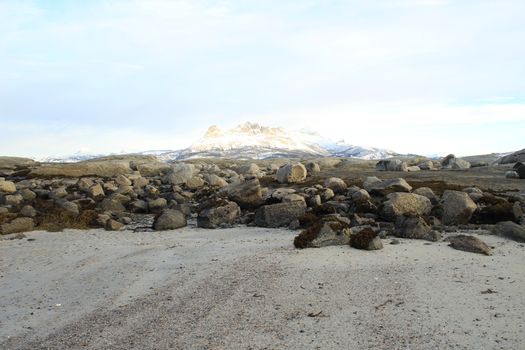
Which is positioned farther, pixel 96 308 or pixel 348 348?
pixel 96 308

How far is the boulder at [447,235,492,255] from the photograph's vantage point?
1262 centimetres

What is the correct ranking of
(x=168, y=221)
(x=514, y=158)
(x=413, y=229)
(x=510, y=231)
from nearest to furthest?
(x=510, y=231) → (x=413, y=229) → (x=168, y=221) → (x=514, y=158)

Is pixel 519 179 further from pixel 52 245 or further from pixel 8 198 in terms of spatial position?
pixel 8 198

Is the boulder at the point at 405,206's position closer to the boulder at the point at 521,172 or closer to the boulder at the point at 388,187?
the boulder at the point at 388,187

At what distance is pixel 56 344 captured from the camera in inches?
312

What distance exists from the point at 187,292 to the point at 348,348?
4.19 m

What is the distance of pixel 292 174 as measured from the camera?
32562 millimetres

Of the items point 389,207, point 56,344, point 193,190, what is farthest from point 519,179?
point 56,344

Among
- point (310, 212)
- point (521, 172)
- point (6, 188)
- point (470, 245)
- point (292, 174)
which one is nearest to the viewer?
point (470, 245)

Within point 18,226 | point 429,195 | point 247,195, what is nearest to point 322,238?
point 429,195

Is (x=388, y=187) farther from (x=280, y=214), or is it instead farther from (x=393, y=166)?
(x=393, y=166)

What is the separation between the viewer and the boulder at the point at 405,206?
56.6 ft

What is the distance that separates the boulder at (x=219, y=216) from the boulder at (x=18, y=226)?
23.4 ft

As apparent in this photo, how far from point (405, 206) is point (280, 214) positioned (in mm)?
4954
